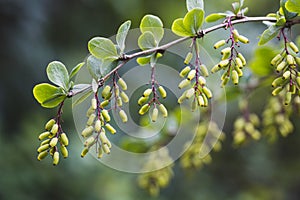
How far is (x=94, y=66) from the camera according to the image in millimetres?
644

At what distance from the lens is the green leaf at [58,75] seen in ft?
2.08

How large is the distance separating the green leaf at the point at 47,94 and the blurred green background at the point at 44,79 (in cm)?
88

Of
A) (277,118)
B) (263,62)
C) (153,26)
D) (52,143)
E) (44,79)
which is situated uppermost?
(44,79)

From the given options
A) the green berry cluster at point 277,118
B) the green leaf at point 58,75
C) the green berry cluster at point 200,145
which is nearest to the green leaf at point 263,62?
the green berry cluster at point 277,118

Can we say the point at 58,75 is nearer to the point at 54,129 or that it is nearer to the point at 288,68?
the point at 54,129

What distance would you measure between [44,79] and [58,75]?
1.40m

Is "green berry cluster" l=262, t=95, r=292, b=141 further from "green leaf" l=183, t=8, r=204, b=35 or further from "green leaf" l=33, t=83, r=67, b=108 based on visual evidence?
"green leaf" l=33, t=83, r=67, b=108

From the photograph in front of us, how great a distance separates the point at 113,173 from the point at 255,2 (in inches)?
48.8

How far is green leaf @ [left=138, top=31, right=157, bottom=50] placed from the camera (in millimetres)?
667

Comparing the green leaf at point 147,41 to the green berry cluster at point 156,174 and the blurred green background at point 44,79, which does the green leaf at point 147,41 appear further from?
the blurred green background at point 44,79

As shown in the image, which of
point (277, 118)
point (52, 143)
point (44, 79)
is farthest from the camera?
point (44, 79)

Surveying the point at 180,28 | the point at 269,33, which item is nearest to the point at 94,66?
the point at 180,28

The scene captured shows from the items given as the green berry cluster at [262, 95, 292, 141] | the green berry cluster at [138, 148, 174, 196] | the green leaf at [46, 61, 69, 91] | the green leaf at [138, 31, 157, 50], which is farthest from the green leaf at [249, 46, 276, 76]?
the green leaf at [46, 61, 69, 91]

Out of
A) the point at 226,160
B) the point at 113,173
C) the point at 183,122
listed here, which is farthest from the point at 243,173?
the point at 183,122
